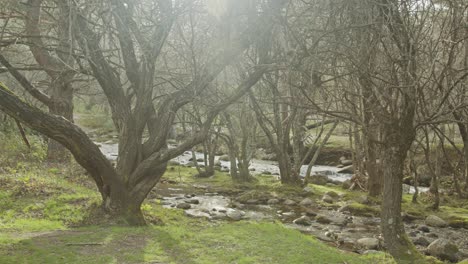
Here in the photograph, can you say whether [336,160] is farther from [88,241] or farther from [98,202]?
[88,241]

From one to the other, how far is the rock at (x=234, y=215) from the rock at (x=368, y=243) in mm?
3907

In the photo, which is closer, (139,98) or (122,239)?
(122,239)

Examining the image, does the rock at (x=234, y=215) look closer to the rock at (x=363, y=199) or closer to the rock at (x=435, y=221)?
the rock at (x=363, y=199)

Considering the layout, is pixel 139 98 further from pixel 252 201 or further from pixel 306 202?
pixel 306 202

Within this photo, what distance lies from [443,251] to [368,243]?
1630 millimetres

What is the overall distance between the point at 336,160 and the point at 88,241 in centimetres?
2638

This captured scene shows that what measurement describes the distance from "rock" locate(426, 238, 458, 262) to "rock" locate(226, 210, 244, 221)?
18.0 ft

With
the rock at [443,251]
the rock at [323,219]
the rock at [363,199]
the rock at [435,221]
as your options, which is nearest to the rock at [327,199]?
the rock at [363,199]

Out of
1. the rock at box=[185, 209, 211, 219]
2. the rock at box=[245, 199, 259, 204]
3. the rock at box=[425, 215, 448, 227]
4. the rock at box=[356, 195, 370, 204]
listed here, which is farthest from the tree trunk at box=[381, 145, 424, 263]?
the rock at box=[245, 199, 259, 204]

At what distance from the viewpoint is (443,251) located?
10.1 meters

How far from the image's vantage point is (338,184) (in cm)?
2269

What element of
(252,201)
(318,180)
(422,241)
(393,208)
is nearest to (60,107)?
(252,201)

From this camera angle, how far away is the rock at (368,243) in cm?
1078

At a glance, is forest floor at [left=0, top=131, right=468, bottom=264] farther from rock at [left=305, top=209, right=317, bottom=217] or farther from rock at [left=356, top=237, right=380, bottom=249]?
rock at [left=305, top=209, right=317, bottom=217]
